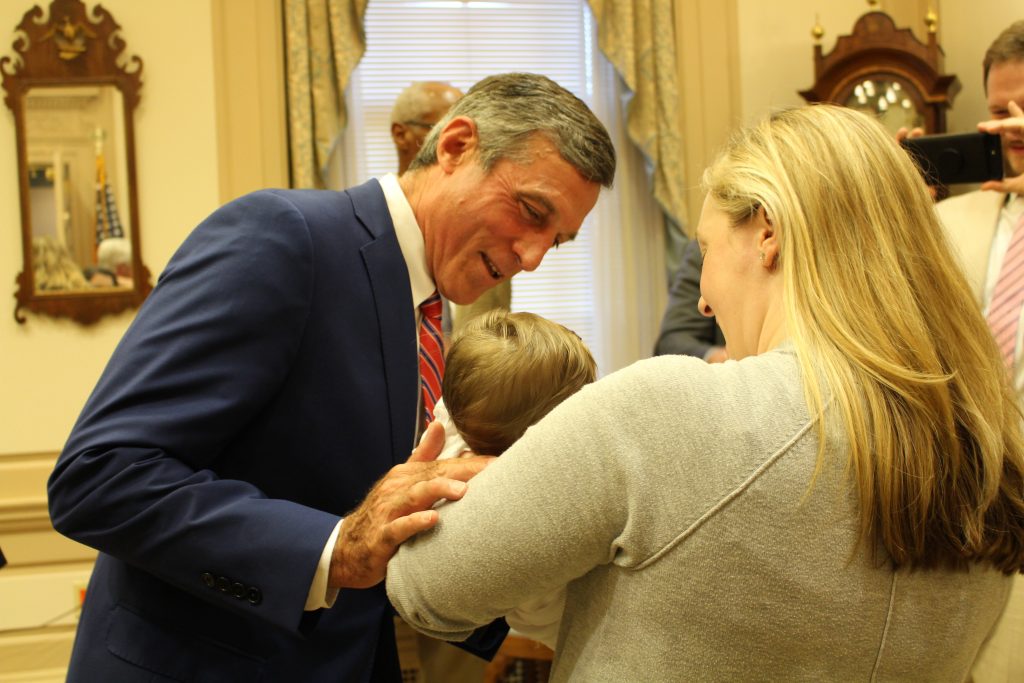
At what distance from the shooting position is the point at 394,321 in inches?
60.5

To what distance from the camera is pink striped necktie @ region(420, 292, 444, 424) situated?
1670 millimetres

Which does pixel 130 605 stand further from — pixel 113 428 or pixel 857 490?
pixel 857 490

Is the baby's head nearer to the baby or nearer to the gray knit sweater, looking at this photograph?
the baby

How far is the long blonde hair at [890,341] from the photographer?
0.94 m

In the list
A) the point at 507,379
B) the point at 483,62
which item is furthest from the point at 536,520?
the point at 483,62

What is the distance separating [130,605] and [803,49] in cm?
445

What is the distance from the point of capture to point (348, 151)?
4586 mm

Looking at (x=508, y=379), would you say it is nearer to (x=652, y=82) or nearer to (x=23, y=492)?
(x=23, y=492)

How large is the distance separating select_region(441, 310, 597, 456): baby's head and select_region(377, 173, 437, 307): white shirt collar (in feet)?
0.72

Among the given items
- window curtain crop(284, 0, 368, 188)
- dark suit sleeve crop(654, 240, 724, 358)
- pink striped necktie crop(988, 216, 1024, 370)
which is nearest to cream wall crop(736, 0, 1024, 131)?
dark suit sleeve crop(654, 240, 724, 358)

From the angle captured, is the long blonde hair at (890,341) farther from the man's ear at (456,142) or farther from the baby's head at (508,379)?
the man's ear at (456,142)

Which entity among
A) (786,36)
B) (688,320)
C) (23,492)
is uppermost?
(786,36)

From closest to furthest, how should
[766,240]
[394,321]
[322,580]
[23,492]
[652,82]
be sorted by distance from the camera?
[766,240] → [322,580] → [394,321] → [23,492] → [652,82]

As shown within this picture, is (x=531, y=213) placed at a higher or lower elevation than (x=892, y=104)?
lower
